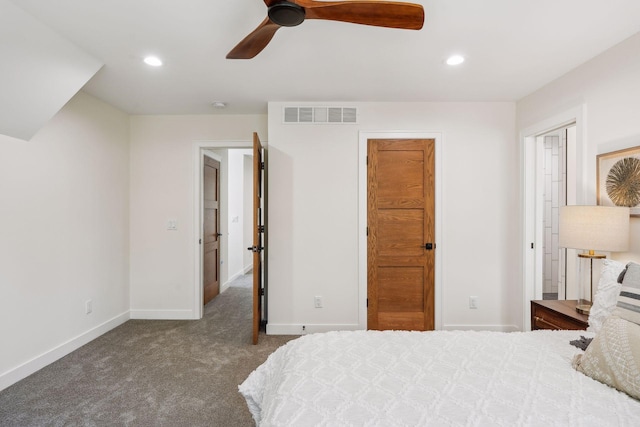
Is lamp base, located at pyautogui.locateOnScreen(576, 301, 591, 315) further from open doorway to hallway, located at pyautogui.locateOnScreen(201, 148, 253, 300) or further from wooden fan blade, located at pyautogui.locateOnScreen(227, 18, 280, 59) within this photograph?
open doorway to hallway, located at pyautogui.locateOnScreen(201, 148, 253, 300)

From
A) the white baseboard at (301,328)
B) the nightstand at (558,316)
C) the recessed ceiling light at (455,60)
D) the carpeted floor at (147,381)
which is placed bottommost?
the carpeted floor at (147,381)

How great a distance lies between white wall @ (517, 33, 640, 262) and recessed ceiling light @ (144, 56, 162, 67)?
3.21 m

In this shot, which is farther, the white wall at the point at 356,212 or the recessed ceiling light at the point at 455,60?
the white wall at the point at 356,212

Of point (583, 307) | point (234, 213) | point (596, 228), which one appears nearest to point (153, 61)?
point (596, 228)

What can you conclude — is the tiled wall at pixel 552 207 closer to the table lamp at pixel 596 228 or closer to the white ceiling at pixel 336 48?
the white ceiling at pixel 336 48

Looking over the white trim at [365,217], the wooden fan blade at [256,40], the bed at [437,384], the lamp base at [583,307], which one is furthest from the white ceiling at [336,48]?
the bed at [437,384]

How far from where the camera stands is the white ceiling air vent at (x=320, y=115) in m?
3.26

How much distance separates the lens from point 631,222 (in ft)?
6.52

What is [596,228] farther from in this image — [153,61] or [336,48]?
[153,61]

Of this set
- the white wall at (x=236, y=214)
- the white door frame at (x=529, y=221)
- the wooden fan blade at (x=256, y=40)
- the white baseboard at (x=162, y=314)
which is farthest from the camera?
the white wall at (x=236, y=214)

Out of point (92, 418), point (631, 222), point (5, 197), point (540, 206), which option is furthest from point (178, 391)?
point (540, 206)

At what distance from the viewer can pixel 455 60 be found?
7.68 ft

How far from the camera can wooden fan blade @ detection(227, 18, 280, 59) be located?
4.84 feet

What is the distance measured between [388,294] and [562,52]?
97.6 inches
